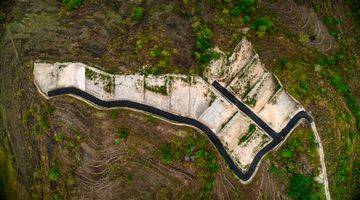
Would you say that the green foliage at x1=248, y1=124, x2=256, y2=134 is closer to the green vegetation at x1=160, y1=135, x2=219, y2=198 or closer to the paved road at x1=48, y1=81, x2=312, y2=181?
the paved road at x1=48, y1=81, x2=312, y2=181

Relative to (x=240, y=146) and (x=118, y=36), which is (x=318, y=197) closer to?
(x=240, y=146)

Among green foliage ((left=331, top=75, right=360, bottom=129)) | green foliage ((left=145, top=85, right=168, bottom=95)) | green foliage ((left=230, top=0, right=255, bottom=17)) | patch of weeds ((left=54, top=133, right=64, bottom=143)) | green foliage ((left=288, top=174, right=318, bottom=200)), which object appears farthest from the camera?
green foliage ((left=331, top=75, right=360, bottom=129))

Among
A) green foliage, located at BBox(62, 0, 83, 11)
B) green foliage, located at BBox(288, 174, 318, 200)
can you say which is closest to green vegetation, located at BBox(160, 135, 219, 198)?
green foliage, located at BBox(288, 174, 318, 200)

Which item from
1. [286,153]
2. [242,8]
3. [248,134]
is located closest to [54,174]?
[248,134]

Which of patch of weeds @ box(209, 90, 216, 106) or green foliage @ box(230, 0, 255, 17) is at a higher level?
green foliage @ box(230, 0, 255, 17)

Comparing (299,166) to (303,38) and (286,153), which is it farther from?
(303,38)

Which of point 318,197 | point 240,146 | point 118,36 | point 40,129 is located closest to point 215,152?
point 240,146

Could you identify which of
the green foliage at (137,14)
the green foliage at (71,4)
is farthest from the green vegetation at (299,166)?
the green foliage at (71,4)
